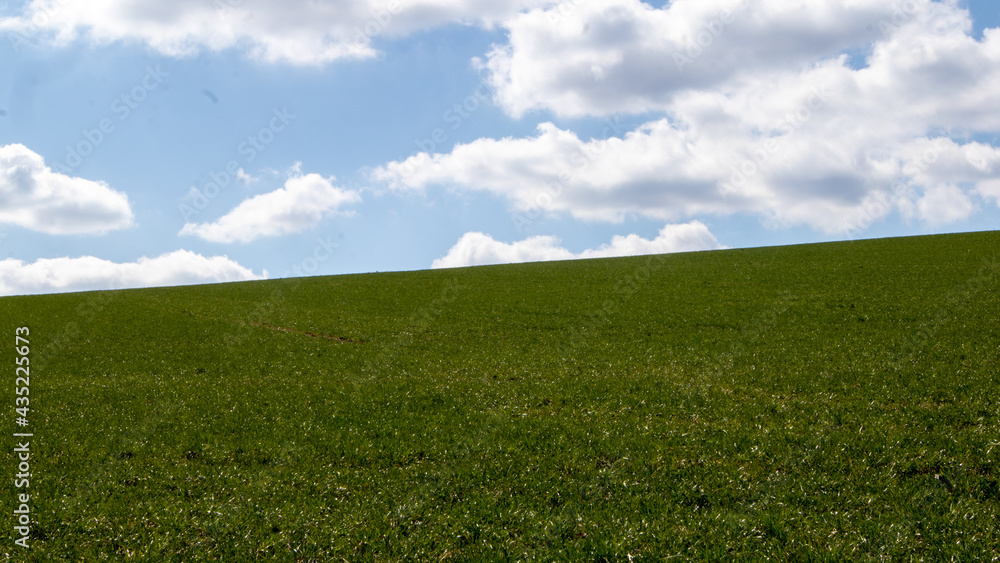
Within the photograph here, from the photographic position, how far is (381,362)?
84.9ft

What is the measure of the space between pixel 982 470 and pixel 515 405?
11514 mm

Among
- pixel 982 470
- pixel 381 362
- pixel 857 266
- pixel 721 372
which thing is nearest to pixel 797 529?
pixel 982 470

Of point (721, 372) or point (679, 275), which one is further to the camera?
point (679, 275)

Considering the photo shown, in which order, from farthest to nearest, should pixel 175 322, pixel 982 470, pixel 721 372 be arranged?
pixel 175 322
pixel 721 372
pixel 982 470

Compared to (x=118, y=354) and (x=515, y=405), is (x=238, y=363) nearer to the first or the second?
(x=118, y=354)

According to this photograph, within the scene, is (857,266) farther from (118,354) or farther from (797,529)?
(118,354)

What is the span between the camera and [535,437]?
15.4 metres

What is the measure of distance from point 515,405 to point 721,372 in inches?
331

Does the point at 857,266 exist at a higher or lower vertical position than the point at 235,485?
higher

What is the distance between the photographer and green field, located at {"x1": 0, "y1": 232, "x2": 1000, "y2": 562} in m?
10.4

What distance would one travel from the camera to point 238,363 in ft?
88.0

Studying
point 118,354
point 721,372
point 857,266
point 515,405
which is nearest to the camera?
point 515,405

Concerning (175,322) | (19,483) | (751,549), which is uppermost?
(175,322)

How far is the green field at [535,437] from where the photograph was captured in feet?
34.3
